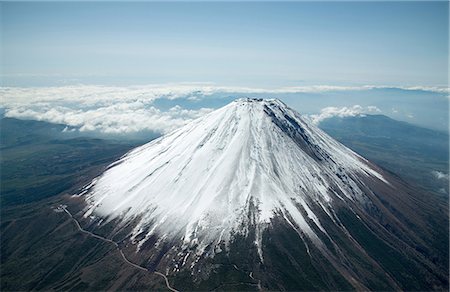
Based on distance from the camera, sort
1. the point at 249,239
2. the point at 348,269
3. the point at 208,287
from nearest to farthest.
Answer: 1. the point at 208,287
2. the point at 348,269
3. the point at 249,239

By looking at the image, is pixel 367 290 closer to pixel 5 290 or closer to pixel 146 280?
pixel 146 280

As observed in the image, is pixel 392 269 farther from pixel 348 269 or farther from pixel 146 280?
pixel 146 280

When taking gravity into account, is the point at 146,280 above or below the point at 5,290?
above

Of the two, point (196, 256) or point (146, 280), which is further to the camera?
point (196, 256)

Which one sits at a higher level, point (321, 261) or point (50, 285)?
point (321, 261)

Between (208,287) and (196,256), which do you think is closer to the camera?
(208,287)

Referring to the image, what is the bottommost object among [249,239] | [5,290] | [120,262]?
[5,290]

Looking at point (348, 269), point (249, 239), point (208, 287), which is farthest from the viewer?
point (249, 239)

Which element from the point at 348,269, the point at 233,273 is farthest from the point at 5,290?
the point at 348,269

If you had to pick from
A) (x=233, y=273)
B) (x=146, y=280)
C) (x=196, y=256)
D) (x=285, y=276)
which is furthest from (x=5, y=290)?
(x=285, y=276)
